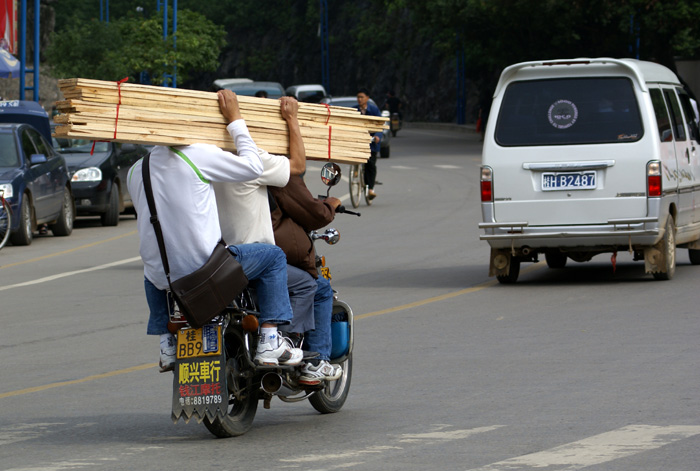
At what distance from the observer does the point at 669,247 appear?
13172 mm

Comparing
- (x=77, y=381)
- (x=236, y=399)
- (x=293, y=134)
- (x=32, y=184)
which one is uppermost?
(x=293, y=134)

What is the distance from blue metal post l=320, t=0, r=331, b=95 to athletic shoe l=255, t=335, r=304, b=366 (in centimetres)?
8171

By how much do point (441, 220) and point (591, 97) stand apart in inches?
339

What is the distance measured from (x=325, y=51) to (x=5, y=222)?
79.8 metres

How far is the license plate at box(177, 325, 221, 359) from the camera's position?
6406 mm

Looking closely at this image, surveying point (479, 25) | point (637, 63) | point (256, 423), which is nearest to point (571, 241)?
point (637, 63)

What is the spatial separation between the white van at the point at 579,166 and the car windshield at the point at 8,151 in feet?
29.5

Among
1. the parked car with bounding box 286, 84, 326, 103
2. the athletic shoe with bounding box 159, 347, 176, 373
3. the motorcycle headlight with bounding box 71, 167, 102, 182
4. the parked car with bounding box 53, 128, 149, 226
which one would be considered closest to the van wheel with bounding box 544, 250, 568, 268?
the athletic shoe with bounding box 159, 347, 176, 373

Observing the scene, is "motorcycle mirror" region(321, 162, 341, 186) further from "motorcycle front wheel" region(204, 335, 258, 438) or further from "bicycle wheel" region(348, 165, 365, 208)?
"bicycle wheel" region(348, 165, 365, 208)

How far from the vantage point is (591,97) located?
13.0 metres

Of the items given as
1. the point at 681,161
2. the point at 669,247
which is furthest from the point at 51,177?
the point at 669,247

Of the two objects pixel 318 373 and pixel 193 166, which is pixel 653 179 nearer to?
pixel 318 373

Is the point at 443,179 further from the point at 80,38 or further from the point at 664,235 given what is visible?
the point at 664,235

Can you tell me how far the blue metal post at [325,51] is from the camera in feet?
296
